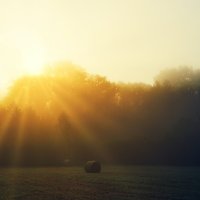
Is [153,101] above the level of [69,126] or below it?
above

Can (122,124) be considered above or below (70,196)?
above

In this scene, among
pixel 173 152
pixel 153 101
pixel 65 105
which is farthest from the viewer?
pixel 153 101

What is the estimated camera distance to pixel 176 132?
361 feet

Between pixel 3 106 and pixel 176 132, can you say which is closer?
pixel 3 106

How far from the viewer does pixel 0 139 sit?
3563 inches

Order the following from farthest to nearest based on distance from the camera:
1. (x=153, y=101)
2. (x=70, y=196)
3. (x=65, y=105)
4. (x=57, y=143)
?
(x=153, y=101)
(x=65, y=105)
(x=57, y=143)
(x=70, y=196)

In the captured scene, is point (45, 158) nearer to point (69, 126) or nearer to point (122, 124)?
point (69, 126)

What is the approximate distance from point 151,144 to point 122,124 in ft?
54.1

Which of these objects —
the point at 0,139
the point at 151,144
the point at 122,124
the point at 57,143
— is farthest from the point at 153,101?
the point at 0,139

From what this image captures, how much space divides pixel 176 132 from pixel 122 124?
15.9 meters

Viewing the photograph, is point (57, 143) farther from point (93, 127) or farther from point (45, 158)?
point (93, 127)

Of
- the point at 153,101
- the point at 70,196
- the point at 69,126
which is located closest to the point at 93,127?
the point at 69,126

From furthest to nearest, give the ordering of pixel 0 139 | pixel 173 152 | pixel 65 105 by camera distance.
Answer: pixel 65 105
pixel 173 152
pixel 0 139

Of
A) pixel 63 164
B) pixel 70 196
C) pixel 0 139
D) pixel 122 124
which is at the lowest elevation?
pixel 70 196
